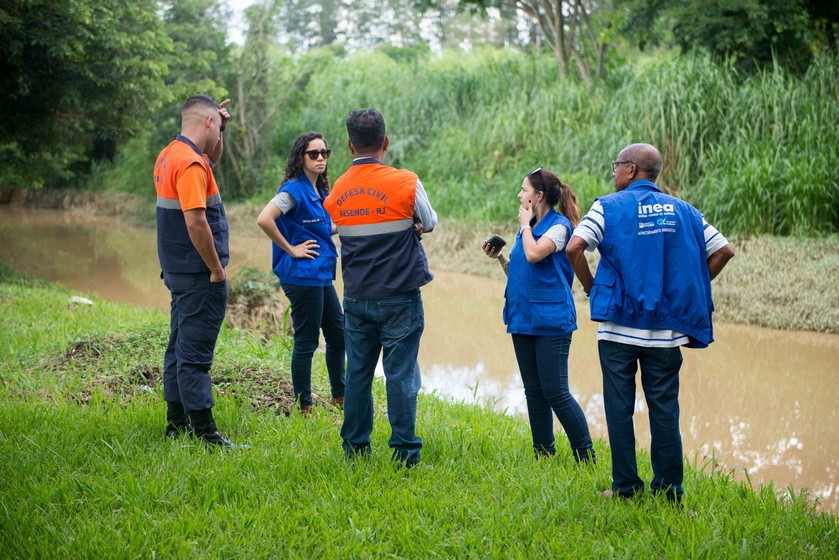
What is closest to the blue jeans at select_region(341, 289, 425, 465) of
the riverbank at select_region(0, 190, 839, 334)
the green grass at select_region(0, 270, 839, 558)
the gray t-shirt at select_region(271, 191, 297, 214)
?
the green grass at select_region(0, 270, 839, 558)

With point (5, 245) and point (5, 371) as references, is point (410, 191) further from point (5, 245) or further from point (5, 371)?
point (5, 245)

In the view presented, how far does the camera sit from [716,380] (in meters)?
8.06

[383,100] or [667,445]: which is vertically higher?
[383,100]

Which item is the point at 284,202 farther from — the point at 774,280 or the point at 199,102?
the point at 774,280

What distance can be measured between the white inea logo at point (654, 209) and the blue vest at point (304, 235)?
2.26 meters

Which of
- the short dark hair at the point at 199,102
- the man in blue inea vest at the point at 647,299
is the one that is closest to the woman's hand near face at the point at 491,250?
the man in blue inea vest at the point at 647,299

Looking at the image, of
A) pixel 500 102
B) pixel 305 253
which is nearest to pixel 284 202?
pixel 305 253

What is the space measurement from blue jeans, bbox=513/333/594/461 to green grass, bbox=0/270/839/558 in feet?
0.62

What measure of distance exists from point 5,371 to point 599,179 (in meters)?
11.2

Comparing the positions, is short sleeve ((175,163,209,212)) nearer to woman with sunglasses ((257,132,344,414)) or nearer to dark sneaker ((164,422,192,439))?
woman with sunglasses ((257,132,344,414))

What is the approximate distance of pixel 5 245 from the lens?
1905 cm

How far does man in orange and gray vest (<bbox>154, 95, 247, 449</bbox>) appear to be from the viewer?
4.74m

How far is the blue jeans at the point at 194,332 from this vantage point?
15.9 feet

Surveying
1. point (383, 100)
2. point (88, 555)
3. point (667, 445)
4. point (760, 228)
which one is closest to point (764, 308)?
point (760, 228)
